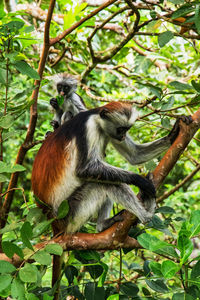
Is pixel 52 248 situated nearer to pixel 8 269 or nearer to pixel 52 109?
pixel 8 269

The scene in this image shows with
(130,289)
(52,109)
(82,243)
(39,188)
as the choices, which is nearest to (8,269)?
(82,243)

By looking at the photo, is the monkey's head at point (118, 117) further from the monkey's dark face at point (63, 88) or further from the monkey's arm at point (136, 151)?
the monkey's dark face at point (63, 88)

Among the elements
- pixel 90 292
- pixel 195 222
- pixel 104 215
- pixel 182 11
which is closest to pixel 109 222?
pixel 104 215

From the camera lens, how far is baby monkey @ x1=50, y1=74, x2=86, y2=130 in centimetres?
446

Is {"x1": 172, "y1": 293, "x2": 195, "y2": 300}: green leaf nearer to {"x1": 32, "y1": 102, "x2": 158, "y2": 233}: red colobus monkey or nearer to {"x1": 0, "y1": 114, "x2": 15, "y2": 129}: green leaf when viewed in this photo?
{"x1": 32, "y1": 102, "x2": 158, "y2": 233}: red colobus monkey

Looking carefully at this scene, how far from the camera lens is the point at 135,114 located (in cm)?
329

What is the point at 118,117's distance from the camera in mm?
3230

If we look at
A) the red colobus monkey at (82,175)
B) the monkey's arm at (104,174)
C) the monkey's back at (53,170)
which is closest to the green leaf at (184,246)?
the red colobus monkey at (82,175)

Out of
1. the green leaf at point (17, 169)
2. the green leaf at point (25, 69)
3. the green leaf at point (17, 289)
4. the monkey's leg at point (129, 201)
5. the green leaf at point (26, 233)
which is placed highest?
the green leaf at point (25, 69)

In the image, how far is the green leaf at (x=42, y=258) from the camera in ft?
5.55

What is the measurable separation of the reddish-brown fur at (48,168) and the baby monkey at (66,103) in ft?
4.51

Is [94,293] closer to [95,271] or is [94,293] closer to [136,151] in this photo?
[95,271]

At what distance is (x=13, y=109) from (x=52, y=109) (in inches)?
98.5

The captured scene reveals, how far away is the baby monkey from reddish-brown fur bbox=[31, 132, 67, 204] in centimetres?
137
